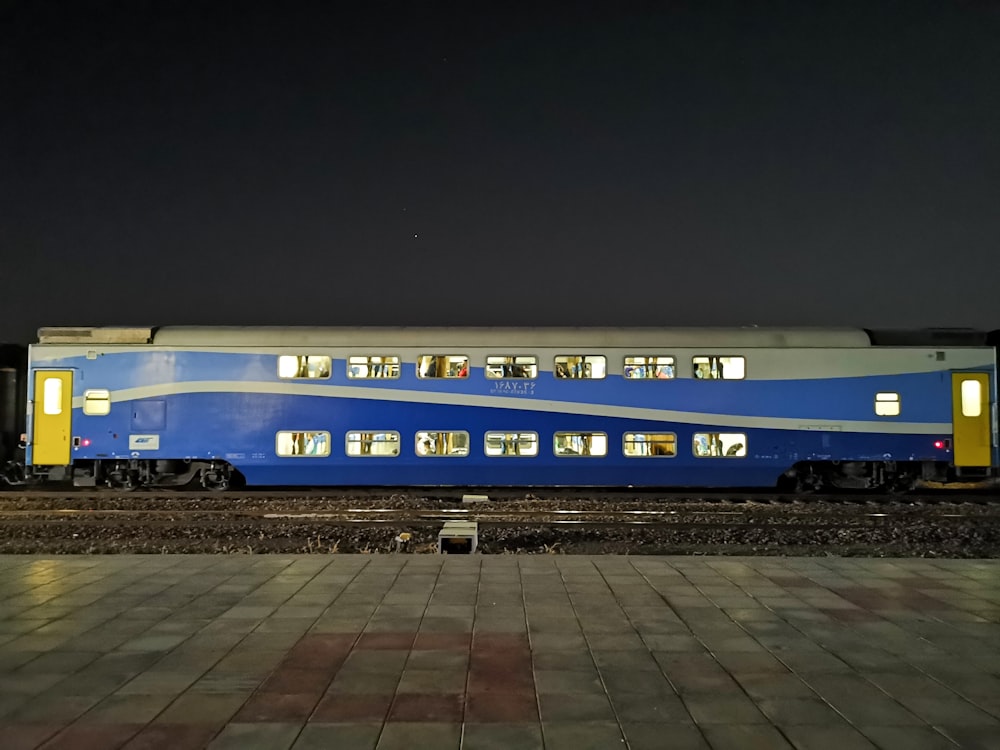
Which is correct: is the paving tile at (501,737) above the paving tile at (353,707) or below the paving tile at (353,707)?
below

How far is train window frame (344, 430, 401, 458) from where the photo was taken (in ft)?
51.8

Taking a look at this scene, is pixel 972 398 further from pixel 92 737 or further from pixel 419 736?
pixel 92 737

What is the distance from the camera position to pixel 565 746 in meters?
3.97

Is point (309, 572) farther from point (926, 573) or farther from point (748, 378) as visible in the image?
point (748, 378)

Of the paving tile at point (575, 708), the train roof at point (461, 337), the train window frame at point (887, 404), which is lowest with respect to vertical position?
the paving tile at point (575, 708)

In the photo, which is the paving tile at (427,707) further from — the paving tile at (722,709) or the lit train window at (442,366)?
the lit train window at (442,366)

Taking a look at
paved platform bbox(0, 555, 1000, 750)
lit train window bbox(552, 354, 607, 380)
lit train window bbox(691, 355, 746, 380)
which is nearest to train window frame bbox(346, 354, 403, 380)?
lit train window bbox(552, 354, 607, 380)

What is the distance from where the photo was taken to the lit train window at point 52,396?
15.9m

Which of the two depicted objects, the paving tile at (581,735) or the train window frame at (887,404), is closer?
the paving tile at (581,735)

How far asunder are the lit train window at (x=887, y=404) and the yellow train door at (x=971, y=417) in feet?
4.14

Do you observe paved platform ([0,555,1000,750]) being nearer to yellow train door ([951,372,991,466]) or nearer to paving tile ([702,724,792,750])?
paving tile ([702,724,792,750])

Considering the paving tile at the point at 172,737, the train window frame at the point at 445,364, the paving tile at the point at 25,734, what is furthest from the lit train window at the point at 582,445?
the paving tile at the point at 25,734

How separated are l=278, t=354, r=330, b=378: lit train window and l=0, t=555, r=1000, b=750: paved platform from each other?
302 inches

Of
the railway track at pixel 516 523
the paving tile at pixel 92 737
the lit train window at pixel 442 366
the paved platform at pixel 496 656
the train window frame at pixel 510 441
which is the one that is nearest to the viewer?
the paving tile at pixel 92 737
